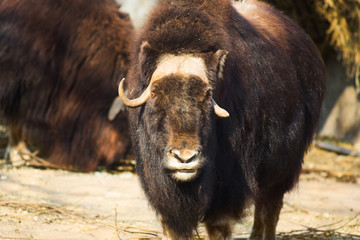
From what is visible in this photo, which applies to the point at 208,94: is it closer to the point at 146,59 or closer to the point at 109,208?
the point at 146,59

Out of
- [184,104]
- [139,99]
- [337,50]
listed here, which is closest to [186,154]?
[184,104]

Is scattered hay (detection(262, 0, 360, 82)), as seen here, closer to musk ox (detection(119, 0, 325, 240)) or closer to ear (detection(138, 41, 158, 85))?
musk ox (detection(119, 0, 325, 240))

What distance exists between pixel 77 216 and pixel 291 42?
1898 mm

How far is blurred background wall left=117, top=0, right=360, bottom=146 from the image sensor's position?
6.95 m

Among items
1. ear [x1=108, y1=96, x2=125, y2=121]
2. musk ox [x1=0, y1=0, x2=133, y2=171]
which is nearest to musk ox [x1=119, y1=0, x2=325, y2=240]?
ear [x1=108, y1=96, x2=125, y2=121]

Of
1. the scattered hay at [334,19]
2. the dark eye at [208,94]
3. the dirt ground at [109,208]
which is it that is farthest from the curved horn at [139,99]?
the scattered hay at [334,19]

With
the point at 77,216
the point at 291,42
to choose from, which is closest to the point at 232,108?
the point at 291,42

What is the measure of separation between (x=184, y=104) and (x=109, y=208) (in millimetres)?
2045

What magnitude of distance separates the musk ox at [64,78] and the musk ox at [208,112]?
10.2ft

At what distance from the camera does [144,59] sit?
277 centimetres

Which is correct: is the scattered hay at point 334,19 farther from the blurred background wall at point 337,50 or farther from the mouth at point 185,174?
the mouth at point 185,174

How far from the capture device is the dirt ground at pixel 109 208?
3574mm

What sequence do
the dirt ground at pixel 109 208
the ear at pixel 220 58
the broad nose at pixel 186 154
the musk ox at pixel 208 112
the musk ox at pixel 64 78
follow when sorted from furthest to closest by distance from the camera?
the musk ox at pixel 64 78
the dirt ground at pixel 109 208
the ear at pixel 220 58
the musk ox at pixel 208 112
the broad nose at pixel 186 154

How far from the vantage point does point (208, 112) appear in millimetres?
2621
